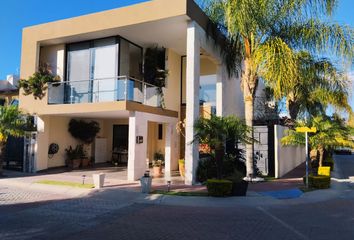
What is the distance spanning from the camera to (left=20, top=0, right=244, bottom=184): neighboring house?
14547 mm

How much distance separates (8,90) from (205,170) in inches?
813

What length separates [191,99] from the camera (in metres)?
14.2

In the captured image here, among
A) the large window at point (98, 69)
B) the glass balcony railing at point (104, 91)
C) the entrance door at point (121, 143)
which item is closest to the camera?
the glass balcony railing at point (104, 91)

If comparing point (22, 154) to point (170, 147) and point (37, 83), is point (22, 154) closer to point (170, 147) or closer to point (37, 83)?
point (37, 83)

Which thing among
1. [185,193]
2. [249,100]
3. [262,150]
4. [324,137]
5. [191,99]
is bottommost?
[185,193]

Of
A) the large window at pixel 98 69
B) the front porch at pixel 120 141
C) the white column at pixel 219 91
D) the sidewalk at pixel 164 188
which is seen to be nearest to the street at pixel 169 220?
the sidewalk at pixel 164 188

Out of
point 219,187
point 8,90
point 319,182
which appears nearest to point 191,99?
point 219,187

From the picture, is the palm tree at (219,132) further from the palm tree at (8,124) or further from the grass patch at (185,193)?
the palm tree at (8,124)

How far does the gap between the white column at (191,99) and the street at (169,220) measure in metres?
3.34

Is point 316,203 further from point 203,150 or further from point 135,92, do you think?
point 135,92

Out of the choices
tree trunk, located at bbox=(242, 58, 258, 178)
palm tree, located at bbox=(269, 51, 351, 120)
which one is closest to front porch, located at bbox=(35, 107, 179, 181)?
tree trunk, located at bbox=(242, 58, 258, 178)

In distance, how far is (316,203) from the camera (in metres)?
10.8

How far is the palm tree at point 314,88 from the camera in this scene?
14617mm

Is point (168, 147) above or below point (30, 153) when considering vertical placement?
above
